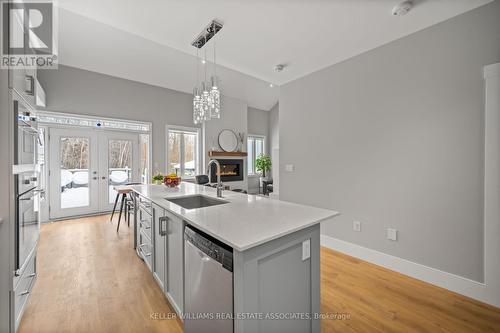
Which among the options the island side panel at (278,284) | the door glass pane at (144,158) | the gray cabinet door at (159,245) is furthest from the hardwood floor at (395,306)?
the door glass pane at (144,158)

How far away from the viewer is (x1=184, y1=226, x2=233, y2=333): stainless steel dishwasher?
105 cm

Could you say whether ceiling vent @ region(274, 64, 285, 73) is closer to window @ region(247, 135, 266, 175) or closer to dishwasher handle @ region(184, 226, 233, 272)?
dishwasher handle @ region(184, 226, 233, 272)

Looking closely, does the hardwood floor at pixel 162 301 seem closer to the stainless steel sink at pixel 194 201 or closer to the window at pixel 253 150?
the stainless steel sink at pixel 194 201

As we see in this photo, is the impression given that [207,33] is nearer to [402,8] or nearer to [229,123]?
[402,8]

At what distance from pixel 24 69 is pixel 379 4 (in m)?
2.91

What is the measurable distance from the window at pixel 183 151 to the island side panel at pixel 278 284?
470cm

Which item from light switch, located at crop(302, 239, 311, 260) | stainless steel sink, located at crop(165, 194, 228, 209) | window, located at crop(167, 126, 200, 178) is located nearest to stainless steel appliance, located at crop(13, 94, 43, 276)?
stainless steel sink, located at crop(165, 194, 228, 209)

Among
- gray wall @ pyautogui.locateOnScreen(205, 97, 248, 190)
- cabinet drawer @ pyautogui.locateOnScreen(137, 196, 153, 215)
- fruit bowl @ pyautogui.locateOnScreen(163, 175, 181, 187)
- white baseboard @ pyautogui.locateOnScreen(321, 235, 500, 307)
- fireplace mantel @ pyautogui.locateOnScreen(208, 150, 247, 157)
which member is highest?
gray wall @ pyautogui.locateOnScreen(205, 97, 248, 190)

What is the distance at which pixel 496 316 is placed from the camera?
64.2 inches

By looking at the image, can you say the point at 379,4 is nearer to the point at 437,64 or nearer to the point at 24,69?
the point at 437,64

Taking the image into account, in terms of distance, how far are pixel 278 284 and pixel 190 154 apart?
528 centimetres

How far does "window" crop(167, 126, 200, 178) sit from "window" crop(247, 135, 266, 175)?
2379 mm

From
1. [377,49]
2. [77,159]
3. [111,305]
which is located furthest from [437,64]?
[77,159]

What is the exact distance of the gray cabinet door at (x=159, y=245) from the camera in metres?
1.71
